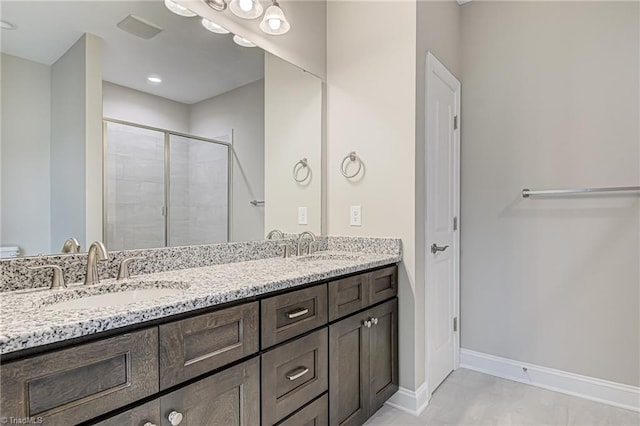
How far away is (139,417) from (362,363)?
1110 mm

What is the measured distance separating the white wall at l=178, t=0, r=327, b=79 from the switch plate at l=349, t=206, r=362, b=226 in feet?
3.05

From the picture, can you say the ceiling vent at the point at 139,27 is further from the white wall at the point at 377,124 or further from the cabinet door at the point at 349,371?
the cabinet door at the point at 349,371

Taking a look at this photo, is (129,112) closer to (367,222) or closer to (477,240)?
(367,222)

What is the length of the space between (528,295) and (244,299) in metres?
2.09

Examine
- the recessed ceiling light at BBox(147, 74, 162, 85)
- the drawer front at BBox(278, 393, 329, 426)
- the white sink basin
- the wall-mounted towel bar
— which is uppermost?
the recessed ceiling light at BBox(147, 74, 162, 85)

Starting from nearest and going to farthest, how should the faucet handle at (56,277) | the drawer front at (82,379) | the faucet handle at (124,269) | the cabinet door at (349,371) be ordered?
the drawer front at (82,379) → the faucet handle at (56,277) → the faucet handle at (124,269) → the cabinet door at (349,371)

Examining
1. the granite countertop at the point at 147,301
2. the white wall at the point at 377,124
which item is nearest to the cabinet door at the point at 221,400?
the granite countertop at the point at 147,301

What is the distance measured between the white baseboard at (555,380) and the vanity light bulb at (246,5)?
8.70 feet

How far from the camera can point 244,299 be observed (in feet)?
3.80

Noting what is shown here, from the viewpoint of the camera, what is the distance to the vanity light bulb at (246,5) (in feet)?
5.62

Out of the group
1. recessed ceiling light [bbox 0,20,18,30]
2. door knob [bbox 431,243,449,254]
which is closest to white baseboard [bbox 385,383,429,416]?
door knob [bbox 431,243,449,254]

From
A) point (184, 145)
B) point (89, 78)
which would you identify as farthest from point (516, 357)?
point (89, 78)

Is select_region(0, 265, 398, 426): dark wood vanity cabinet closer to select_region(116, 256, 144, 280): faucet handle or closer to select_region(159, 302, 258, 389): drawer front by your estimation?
select_region(159, 302, 258, 389): drawer front

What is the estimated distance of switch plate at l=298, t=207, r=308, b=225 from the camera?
2.26 meters
